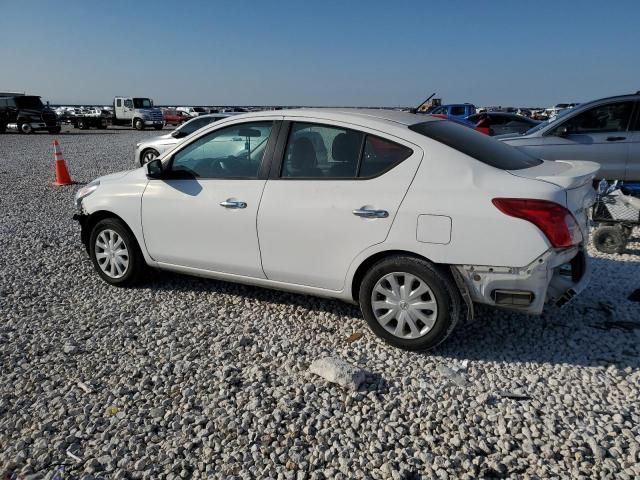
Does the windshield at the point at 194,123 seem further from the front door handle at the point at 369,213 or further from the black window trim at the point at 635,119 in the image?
the front door handle at the point at 369,213

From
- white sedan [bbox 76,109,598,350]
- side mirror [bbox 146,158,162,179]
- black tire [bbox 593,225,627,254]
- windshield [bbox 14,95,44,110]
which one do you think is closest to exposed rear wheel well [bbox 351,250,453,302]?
white sedan [bbox 76,109,598,350]

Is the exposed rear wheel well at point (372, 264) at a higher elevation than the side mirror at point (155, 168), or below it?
below

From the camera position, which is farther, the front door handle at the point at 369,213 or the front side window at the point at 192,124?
the front side window at the point at 192,124

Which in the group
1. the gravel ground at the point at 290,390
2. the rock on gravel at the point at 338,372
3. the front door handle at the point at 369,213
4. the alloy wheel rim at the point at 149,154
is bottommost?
the gravel ground at the point at 290,390

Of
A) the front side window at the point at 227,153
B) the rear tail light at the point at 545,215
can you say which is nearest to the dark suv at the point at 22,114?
the front side window at the point at 227,153

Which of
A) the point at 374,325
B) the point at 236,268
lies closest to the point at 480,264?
the point at 374,325

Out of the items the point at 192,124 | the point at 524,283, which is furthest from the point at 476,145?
the point at 192,124

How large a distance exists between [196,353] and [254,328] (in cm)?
54

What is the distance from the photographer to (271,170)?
12.9 ft

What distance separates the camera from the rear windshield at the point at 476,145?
3.47 m

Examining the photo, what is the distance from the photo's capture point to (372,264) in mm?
3605

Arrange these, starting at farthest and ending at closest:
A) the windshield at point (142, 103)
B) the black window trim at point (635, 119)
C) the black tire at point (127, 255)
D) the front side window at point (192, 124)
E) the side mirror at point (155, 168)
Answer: the windshield at point (142, 103)
the front side window at point (192, 124)
the black window trim at point (635, 119)
the black tire at point (127, 255)
the side mirror at point (155, 168)

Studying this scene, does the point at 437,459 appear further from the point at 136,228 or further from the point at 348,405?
the point at 136,228

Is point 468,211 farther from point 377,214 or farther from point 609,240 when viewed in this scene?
point 609,240
